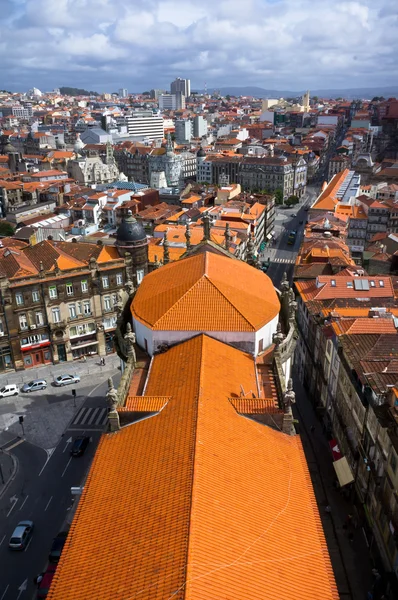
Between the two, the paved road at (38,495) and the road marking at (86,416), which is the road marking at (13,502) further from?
the road marking at (86,416)

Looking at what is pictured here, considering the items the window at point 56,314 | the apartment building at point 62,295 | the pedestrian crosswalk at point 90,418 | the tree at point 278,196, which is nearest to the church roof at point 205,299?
the pedestrian crosswalk at point 90,418

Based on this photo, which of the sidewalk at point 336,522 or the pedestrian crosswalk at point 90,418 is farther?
the pedestrian crosswalk at point 90,418

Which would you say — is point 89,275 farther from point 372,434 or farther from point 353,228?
point 353,228

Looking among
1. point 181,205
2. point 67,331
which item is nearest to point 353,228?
point 181,205

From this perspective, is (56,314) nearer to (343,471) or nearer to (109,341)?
(109,341)

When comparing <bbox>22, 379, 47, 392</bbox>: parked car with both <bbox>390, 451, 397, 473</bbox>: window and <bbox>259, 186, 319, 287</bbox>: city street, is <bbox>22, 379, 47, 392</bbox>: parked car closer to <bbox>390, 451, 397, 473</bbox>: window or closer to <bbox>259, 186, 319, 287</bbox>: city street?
<bbox>390, 451, 397, 473</bbox>: window

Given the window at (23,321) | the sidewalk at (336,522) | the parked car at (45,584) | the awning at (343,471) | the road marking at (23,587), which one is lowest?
the sidewalk at (336,522)
